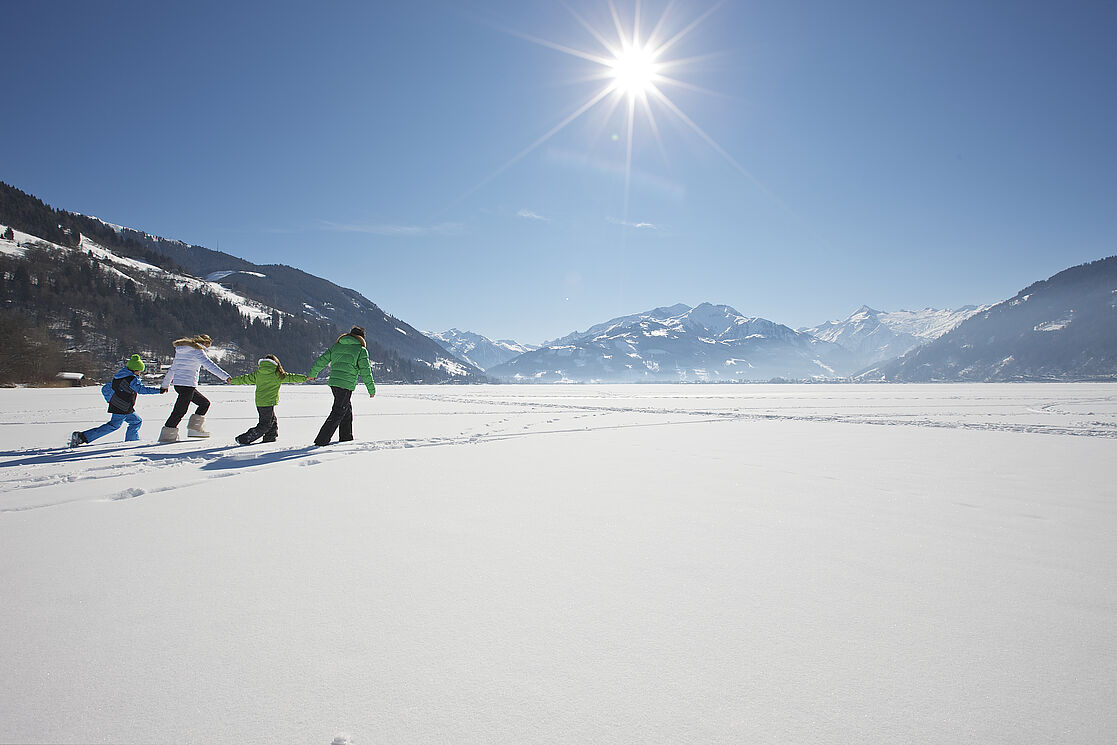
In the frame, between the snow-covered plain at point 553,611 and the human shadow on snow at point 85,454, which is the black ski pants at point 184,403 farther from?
the snow-covered plain at point 553,611

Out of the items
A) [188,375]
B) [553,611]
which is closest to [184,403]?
[188,375]

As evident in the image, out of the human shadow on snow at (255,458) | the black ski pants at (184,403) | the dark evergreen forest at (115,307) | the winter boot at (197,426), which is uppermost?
the dark evergreen forest at (115,307)

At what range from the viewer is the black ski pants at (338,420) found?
28.7 feet

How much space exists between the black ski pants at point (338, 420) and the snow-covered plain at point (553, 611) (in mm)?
3007

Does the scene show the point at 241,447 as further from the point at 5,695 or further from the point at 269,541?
the point at 5,695

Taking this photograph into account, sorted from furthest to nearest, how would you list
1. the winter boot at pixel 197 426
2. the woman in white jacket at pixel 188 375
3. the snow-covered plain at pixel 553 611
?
1. the winter boot at pixel 197 426
2. the woman in white jacket at pixel 188 375
3. the snow-covered plain at pixel 553 611

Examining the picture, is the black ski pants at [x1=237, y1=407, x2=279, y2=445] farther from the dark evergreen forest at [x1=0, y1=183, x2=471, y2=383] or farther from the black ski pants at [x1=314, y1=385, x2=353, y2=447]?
the dark evergreen forest at [x1=0, y1=183, x2=471, y2=383]

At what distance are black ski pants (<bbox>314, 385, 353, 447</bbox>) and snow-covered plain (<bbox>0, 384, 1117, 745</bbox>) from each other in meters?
3.01

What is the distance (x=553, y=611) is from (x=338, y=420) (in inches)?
302

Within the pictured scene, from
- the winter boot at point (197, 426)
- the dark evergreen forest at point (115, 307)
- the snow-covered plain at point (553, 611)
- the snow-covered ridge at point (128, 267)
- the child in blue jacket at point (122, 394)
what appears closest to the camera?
the snow-covered plain at point (553, 611)

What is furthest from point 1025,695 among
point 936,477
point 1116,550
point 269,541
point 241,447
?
point 241,447

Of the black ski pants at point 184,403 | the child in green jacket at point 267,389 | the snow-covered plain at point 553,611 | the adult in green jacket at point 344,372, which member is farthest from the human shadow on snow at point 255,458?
the black ski pants at point 184,403

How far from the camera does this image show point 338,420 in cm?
895

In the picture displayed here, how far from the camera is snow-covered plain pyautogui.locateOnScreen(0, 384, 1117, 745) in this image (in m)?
1.69
